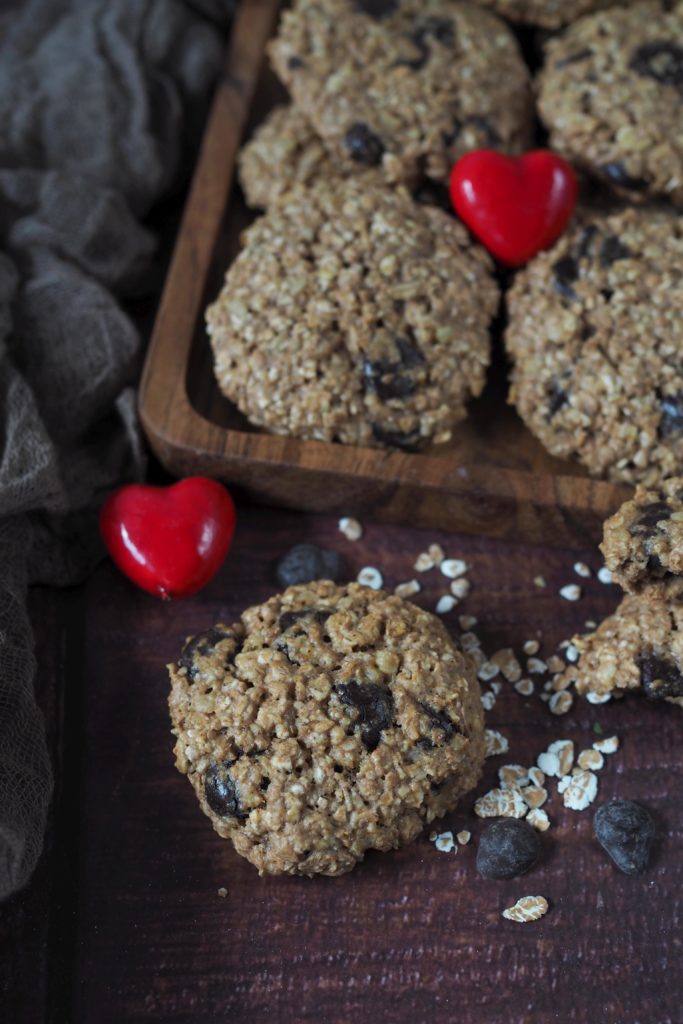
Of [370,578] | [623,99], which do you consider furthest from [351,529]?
[623,99]

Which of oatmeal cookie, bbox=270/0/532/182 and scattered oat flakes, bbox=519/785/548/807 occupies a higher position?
oatmeal cookie, bbox=270/0/532/182

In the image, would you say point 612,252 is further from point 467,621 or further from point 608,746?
point 608,746

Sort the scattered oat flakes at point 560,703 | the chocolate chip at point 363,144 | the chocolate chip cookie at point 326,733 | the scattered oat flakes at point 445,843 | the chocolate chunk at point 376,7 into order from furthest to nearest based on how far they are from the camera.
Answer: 1. the chocolate chunk at point 376,7
2. the chocolate chip at point 363,144
3. the scattered oat flakes at point 560,703
4. the scattered oat flakes at point 445,843
5. the chocolate chip cookie at point 326,733

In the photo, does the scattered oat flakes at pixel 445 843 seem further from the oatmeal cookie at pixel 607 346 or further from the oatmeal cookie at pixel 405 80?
the oatmeal cookie at pixel 405 80

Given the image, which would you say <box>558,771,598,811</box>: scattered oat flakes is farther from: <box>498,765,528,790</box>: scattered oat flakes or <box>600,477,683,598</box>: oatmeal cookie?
<box>600,477,683,598</box>: oatmeal cookie

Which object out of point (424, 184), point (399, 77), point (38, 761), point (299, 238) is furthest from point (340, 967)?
point (399, 77)

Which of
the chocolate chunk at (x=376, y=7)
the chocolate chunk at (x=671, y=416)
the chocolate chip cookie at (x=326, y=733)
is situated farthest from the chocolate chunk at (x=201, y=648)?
the chocolate chunk at (x=376, y=7)

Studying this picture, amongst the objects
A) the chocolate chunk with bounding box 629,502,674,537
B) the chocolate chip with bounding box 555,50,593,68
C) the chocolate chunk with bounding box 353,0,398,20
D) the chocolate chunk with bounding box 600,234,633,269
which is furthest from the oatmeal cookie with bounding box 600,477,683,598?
the chocolate chunk with bounding box 353,0,398,20
